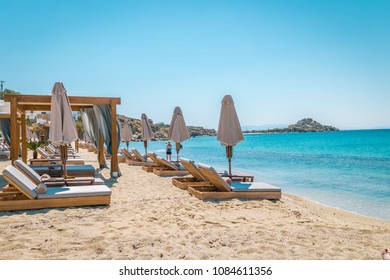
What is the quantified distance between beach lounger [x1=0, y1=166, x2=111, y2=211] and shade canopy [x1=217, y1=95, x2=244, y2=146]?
307 centimetres

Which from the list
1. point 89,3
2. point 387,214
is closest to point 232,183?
point 387,214

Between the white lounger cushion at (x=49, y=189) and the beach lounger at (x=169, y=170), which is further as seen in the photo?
the beach lounger at (x=169, y=170)

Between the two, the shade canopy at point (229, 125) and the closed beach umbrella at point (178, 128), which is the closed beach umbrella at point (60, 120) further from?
the closed beach umbrella at point (178, 128)

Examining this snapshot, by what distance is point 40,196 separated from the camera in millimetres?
5078

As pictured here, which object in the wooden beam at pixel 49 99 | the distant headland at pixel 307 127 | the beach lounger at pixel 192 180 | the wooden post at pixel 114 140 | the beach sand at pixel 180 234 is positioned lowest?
the beach sand at pixel 180 234

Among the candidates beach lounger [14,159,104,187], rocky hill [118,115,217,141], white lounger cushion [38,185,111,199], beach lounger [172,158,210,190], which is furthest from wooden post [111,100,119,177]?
rocky hill [118,115,217,141]

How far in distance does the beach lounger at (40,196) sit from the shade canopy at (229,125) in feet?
10.1

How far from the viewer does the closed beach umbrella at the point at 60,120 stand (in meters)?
6.23

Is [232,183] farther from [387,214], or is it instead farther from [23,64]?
[23,64]

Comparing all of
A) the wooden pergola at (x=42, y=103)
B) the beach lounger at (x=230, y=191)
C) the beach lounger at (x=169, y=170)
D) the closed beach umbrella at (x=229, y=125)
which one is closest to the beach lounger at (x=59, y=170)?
the wooden pergola at (x=42, y=103)

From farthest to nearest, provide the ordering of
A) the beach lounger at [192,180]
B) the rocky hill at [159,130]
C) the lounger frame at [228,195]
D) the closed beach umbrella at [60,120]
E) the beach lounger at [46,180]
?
the rocky hill at [159,130], the beach lounger at [192,180], the closed beach umbrella at [60,120], the lounger frame at [228,195], the beach lounger at [46,180]

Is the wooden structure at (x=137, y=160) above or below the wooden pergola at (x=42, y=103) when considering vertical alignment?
below

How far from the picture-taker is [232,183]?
681 cm
